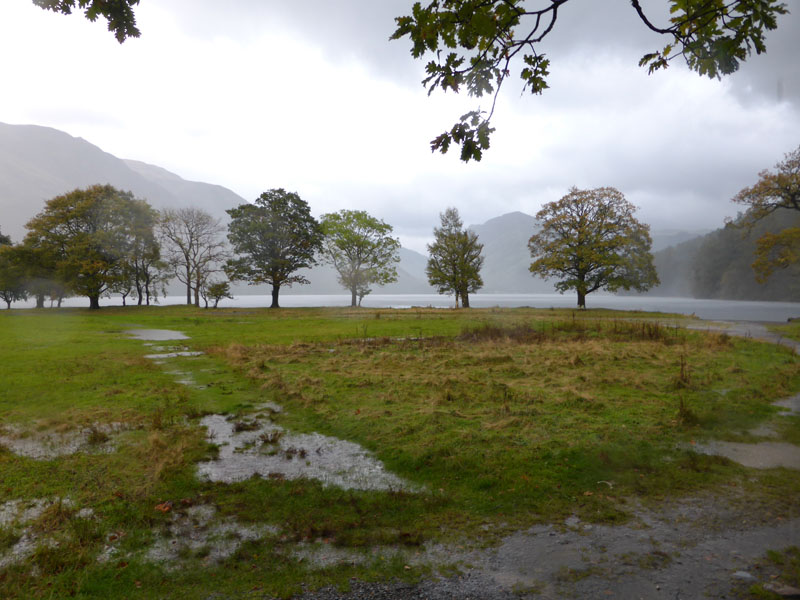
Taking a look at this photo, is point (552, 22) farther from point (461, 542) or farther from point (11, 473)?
point (11, 473)

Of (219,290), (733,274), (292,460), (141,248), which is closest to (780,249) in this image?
(292,460)

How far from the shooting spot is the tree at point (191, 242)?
58031 mm

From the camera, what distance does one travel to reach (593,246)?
152ft

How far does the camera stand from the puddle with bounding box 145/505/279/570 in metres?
3.97

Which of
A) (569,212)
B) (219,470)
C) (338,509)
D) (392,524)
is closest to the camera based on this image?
(392,524)

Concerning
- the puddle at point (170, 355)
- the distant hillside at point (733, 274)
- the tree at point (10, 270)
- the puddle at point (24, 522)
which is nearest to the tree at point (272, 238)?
the tree at point (10, 270)

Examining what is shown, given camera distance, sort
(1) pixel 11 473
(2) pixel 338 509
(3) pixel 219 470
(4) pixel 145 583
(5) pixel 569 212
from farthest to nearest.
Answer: (5) pixel 569 212 < (3) pixel 219 470 < (1) pixel 11 473 < (2) pixel 338 509 < (4) pixel 145 583

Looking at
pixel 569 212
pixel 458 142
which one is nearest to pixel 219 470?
pixel 458 142

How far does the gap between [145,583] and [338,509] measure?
2009 mm

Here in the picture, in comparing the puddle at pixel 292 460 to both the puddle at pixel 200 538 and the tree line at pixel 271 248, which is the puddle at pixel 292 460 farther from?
the tree line at pixel 271 248

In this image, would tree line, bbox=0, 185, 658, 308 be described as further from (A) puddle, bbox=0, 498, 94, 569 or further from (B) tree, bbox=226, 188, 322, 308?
(A) puddle, bbox=0, 498, 94, 569

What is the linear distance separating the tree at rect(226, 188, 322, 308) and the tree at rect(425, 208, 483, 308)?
55.1ft

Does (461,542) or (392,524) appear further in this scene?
(392,524)

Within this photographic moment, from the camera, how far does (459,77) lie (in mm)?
5117
